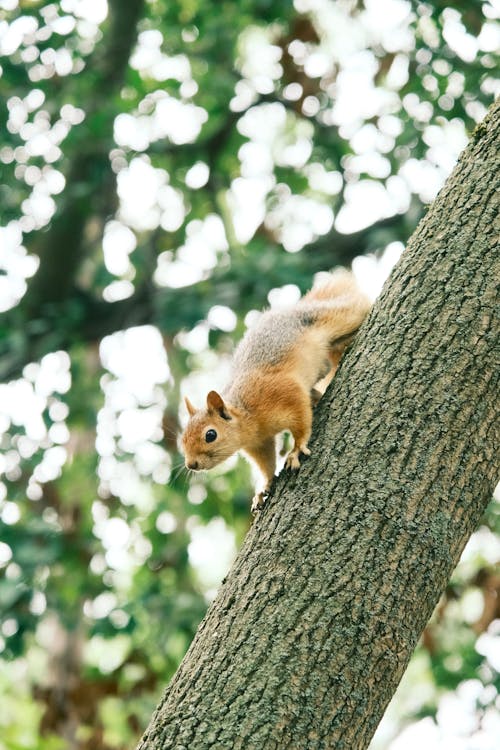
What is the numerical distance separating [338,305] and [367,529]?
1.44 meters

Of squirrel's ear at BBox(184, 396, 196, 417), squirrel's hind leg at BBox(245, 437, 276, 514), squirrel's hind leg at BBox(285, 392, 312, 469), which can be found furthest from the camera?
squirrel's ear at BBox(184, 396, 196, 417)

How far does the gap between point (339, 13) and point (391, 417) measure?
5.68 metres

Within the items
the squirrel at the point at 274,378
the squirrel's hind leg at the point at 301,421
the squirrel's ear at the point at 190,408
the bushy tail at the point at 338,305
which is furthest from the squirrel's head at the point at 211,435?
the bushy tail at the point at 338,305

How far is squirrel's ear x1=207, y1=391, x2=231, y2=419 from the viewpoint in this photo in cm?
344

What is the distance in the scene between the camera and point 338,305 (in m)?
3.36

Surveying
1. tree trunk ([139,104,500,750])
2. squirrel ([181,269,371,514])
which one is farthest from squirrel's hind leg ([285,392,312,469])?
tree trunk ([139,104,500,750])

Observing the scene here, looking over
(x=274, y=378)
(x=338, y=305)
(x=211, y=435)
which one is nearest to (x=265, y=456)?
(x=211, y=435)

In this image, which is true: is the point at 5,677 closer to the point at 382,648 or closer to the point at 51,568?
the point at 51,568

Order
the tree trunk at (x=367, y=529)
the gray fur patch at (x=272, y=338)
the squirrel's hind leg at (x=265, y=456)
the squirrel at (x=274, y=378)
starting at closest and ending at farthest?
the tree trunk at (x=367, y=529)
the squirrel at (x=274, y=378)
the gray fur patch at (x=272, y=338)
the squirrel's hind leg at (x=265, y=456)

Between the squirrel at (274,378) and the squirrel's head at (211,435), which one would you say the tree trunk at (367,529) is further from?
the squirrel's head at (211,435)

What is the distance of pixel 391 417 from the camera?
2.16 m

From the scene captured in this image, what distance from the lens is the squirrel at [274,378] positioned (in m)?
3.25

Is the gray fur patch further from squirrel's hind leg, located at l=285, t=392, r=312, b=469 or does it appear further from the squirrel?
squirrel's hind leg, located at l=285, t=392, r=312, b=469

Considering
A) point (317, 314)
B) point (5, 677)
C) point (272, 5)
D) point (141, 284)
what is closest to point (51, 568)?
point (141, 284)
